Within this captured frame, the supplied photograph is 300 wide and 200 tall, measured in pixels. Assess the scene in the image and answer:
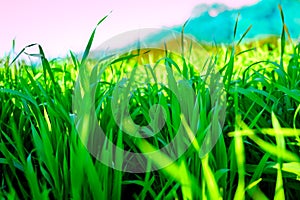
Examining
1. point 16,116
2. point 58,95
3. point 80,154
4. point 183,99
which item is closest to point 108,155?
point 80,154

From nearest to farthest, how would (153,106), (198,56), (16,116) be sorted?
(153,106)
(16,116)
(198,56)

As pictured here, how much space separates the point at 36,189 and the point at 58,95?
0.43m

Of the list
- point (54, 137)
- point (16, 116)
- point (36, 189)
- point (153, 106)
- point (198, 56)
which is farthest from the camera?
point (198, 56)

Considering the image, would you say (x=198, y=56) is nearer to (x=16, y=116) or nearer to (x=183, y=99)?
(x=183, y=99)

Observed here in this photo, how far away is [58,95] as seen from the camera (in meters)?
1.00

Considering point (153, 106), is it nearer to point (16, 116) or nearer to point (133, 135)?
point (133, 135)

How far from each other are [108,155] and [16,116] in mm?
510

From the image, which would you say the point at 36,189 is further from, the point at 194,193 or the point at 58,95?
the point at 58,95

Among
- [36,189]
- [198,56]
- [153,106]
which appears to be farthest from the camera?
[198,56]

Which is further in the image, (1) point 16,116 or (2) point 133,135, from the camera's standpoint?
(1) point 16,116

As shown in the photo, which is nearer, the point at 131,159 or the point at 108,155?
the point at 108,155

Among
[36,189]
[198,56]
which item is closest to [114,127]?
[36,189]

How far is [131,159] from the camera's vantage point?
2.68 ft

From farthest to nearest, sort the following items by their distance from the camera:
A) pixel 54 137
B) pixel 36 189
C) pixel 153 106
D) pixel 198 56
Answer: pixel 198 56
pixel 153 106
pixel 54 137
pixel 36 189
